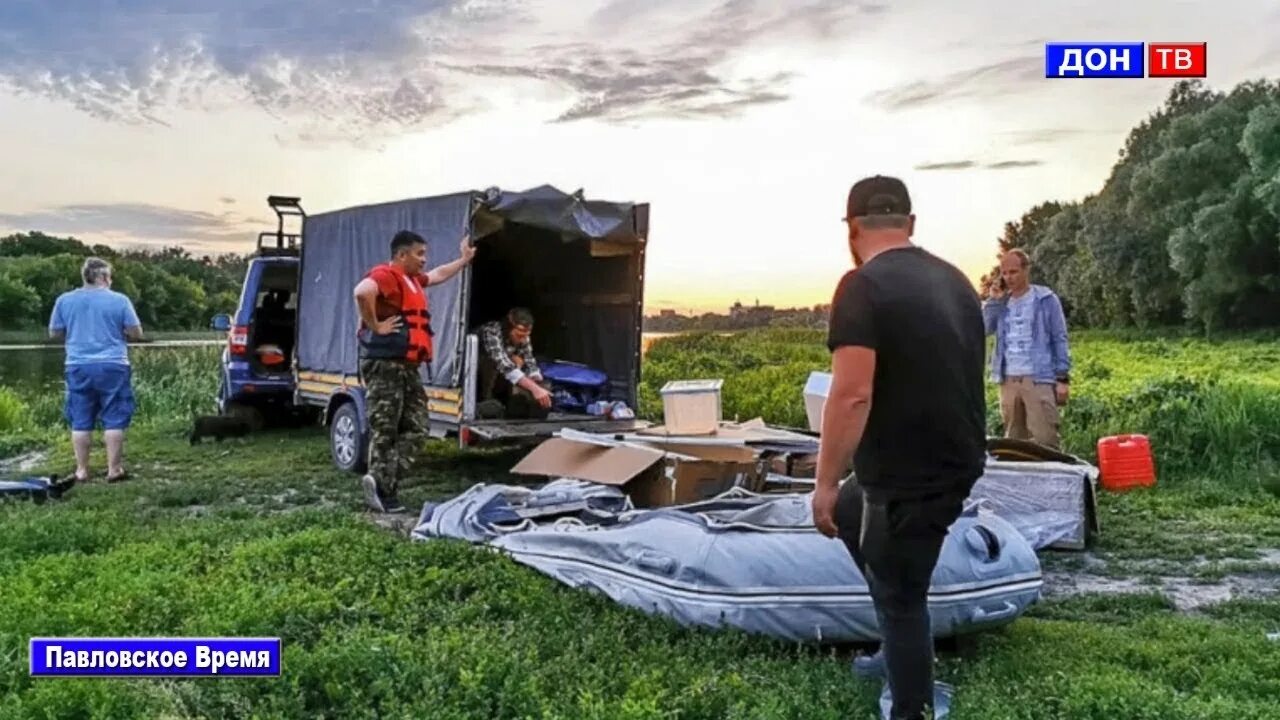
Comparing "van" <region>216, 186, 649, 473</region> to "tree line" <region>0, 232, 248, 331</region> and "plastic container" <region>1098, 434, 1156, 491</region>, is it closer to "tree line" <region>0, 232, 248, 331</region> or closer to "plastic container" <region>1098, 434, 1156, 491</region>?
"plastic container" <region>1098, 434, 1156, 491</region>

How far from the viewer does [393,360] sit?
683 cm

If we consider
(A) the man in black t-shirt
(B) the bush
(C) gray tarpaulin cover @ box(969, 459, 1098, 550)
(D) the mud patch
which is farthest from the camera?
(B) the bush

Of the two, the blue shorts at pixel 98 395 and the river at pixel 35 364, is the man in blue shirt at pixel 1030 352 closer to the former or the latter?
the blue shorts at pixel 98 395

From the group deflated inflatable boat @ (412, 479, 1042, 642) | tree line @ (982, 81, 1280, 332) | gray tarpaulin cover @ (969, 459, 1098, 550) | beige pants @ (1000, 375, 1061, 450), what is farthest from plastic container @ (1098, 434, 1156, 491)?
tree line @ (982, 81, 1280, 332)

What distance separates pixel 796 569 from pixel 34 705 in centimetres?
266

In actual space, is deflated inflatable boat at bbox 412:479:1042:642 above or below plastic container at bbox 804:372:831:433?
below

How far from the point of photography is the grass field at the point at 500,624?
348cm

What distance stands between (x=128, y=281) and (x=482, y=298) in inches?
2020

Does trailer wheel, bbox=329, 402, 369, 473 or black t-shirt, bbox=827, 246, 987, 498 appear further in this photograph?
trailer wheel, bbox=329, 402, 369, 473

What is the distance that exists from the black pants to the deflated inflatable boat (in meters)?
0.83

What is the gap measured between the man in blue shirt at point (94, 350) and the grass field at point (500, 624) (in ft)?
2.09

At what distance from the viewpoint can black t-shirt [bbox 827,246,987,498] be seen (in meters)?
3.00

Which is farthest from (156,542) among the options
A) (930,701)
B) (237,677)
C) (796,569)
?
(930,701)

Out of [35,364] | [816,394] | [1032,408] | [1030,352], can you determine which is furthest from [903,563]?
[35,364]
